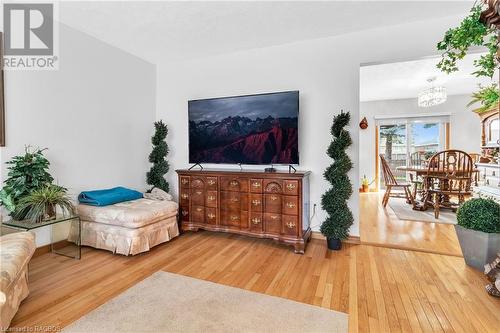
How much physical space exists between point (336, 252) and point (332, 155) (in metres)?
1.12

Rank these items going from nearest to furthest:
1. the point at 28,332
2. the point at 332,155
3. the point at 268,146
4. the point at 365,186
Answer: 1. the point at 28,332
2. the point at 332,155
3. the point at 268,146
4. the point at 365,186

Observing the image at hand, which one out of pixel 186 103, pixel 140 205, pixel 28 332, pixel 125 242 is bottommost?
pixel 28 332

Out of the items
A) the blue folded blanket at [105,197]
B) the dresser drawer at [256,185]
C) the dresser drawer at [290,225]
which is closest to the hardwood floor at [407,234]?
the dresser drawer at [290,225]

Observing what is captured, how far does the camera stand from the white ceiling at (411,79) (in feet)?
13.6

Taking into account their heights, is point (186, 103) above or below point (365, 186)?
above

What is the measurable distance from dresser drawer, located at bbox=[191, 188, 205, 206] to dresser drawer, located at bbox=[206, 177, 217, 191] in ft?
0.40

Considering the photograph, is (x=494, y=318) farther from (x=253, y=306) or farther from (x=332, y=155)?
(x=332, y=155)

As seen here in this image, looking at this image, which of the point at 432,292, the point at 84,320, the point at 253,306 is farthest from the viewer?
the point at 432,292

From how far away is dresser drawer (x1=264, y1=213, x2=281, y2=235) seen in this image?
2947mm

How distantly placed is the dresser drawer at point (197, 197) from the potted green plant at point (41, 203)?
4.70ft

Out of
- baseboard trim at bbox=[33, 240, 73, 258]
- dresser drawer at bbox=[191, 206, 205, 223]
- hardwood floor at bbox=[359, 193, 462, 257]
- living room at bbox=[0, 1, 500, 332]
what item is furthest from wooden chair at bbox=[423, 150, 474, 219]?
baseboard trim at bbox=[33, 240, 73, 258]

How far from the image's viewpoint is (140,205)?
3076 mm

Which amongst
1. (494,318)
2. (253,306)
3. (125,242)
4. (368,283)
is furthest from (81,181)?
(494,318)

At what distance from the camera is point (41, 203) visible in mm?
2336
